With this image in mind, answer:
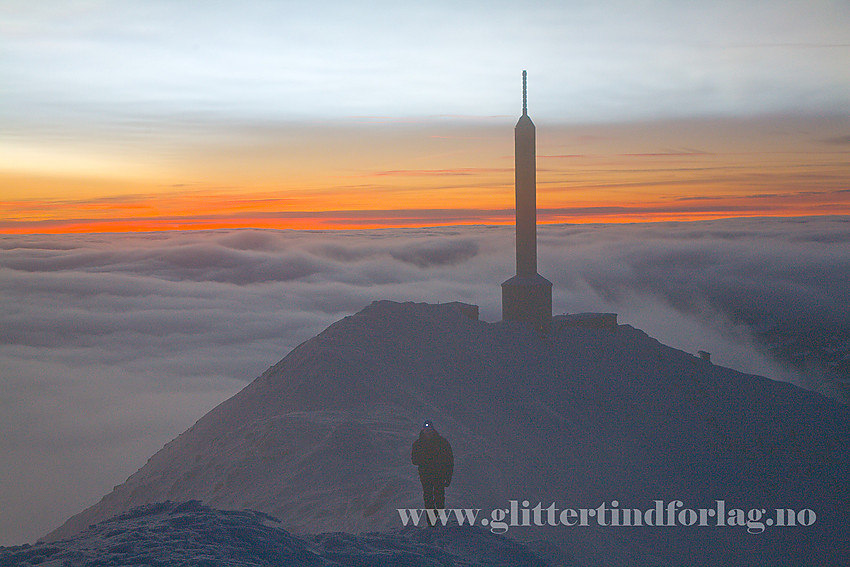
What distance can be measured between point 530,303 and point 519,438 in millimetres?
10452

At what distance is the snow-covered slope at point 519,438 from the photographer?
1653 centimetres

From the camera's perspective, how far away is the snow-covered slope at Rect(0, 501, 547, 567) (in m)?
8.16

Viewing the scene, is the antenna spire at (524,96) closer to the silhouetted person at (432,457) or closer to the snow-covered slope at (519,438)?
the snow-covered slope at (519,438)

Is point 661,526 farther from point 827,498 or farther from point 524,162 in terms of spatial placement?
point 524,162

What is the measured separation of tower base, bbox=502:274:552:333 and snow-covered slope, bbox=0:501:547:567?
72.5 feet

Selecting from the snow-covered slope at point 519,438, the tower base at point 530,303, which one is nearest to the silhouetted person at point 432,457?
the snow-covered slope at point 519,438

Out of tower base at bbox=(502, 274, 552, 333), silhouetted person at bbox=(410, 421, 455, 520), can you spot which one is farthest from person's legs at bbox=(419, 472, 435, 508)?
tower base at bbox=(502, 274, 552, 333)

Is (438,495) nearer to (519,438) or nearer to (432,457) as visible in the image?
(432,457)

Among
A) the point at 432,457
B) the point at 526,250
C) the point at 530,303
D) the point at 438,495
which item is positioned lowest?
the point at 530,303

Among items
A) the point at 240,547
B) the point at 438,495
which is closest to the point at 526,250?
the point at 438,495

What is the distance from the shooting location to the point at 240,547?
28.2 ft

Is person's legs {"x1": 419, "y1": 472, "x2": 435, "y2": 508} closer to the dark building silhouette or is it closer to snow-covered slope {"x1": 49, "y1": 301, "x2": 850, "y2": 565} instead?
snow-covered slope {"x1": 49, "y1": 301, "x2": 850, "y2": 565}

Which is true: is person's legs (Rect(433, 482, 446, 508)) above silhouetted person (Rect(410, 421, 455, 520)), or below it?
below

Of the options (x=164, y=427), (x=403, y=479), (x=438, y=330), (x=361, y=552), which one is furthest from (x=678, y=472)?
(x=164, y=427)
